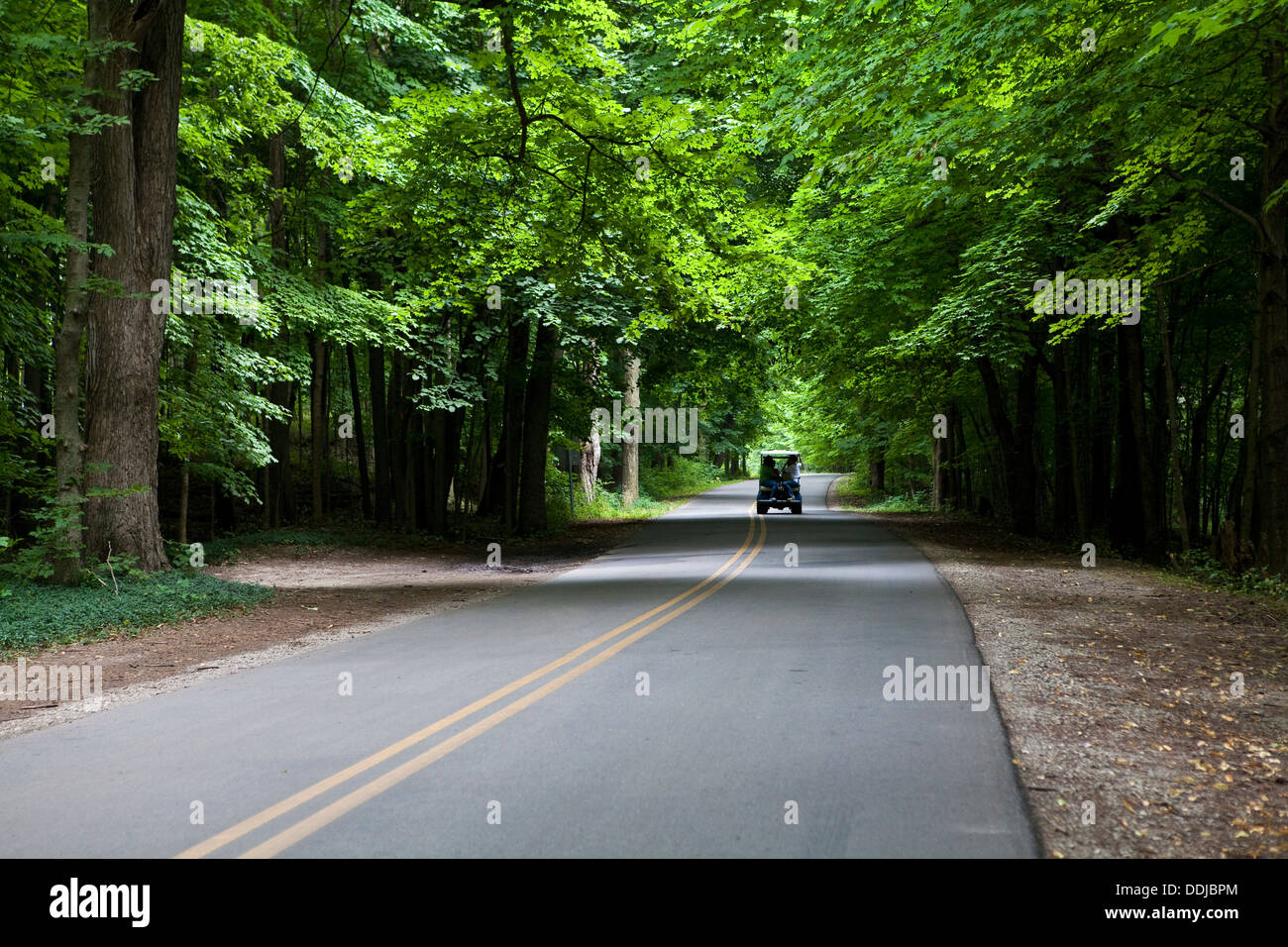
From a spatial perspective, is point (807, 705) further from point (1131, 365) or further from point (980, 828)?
point (1131, 365)

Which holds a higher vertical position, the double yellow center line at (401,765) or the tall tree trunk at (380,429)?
the tall tree trunk at (380,429)

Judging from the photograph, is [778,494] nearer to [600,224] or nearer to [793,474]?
[793,474]

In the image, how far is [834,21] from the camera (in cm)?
1143

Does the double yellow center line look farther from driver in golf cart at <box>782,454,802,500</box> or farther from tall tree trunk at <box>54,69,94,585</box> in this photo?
driver in golf cart at <box>782,454,802,500</box>

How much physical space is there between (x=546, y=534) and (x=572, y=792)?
22.0 m

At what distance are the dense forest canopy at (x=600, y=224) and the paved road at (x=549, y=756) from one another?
4.26 meters

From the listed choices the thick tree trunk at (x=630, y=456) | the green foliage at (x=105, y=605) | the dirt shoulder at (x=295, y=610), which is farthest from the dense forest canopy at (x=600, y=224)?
the thick tree trunk at (x=630, y=456)

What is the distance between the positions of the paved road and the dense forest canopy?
426 cm

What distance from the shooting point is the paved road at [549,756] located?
420 cm

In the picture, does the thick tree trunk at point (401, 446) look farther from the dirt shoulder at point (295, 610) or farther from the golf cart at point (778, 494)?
the golf cart at point (778, 494)

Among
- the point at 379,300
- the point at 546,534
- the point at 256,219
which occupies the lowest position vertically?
the point at 546,534

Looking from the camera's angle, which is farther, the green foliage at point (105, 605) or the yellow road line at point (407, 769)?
the green foliage at point (105, 605)

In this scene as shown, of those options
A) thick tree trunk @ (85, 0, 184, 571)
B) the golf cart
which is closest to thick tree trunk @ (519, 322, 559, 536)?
thick tree trunk @ (85, 0, 184, 571)
